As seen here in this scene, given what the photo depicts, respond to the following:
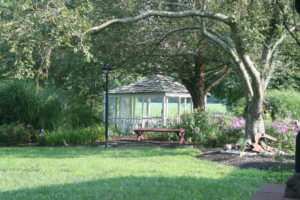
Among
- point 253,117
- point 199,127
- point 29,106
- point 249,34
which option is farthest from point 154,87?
point 249,34

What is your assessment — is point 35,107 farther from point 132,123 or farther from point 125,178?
point 125,178

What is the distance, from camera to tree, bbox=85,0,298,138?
10203 mm

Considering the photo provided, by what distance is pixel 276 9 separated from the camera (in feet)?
36.0

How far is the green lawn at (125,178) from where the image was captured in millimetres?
6395

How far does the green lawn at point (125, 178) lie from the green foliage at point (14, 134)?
16.4ft

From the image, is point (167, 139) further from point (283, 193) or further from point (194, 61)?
point (283, 193)

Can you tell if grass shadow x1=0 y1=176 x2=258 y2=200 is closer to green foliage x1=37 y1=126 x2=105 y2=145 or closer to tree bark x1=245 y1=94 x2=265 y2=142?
tree bark x1=245 y1=94 x2=265 y2=142

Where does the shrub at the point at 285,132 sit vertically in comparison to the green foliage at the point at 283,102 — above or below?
below

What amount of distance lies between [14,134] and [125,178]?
9.48 meters

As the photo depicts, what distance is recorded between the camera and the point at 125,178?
778 cm

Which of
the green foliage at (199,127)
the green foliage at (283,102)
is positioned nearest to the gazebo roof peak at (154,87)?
the green foliage at (199,127)

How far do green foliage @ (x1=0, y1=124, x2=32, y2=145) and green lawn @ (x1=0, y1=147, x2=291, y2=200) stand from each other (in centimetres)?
499

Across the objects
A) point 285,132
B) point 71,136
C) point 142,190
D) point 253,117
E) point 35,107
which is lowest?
point 142,190

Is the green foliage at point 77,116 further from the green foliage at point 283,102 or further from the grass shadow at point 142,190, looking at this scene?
the grass shadow at point 142,190
